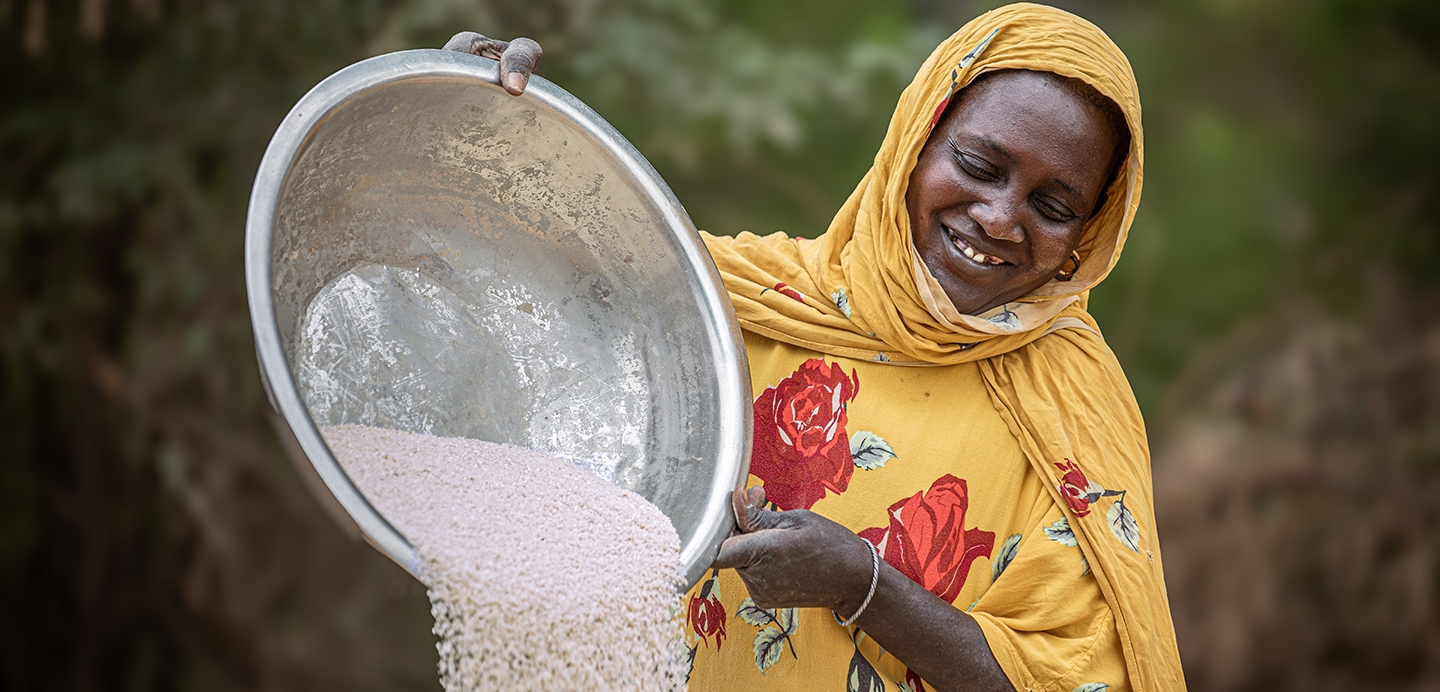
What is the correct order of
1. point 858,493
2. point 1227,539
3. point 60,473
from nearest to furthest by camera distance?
1. point 858,493
2. point 60,473
3. point 1227,539

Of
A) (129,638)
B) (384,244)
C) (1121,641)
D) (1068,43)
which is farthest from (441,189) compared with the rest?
(129,638)

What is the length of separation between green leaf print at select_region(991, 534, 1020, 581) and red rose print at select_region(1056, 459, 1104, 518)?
2.8 inches

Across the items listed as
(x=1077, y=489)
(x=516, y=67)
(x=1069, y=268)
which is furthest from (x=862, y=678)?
(x=516, y=67)

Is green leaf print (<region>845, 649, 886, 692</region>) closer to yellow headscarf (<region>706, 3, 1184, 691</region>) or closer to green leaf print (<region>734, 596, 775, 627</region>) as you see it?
green leaf print (<region>734, 596, 775, 627</region>)

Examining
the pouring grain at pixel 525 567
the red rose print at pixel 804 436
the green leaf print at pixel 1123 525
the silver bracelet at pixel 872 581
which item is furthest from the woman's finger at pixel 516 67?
the green leaf print at pixel 1123 525

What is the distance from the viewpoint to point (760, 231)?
2822mm

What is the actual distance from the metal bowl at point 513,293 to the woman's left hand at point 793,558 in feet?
0.08

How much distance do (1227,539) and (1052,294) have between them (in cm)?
183

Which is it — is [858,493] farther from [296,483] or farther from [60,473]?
[60,473]

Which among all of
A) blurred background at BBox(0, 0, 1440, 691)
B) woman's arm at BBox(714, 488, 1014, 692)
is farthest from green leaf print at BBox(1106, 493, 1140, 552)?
blurred background at BBox(0, 0, 1440, 691)

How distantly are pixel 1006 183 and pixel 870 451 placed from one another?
0.33 m

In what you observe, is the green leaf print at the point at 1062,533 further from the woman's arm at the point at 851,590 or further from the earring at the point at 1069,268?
the earring at the point at 1069,268

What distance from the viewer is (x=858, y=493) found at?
1.21 m

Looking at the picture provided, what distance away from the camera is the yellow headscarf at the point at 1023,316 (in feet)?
3.90
